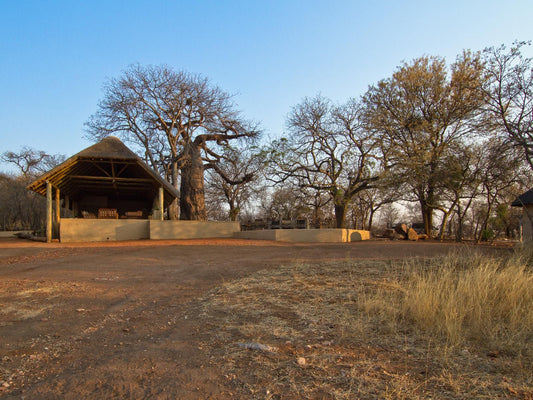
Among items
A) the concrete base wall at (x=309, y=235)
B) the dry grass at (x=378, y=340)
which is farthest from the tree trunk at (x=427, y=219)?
the dry grass at (x=378, y=340)

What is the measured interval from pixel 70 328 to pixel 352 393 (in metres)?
3.19

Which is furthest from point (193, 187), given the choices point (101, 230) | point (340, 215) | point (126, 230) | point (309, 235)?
point (340, 215)

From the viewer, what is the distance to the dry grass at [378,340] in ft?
8.52

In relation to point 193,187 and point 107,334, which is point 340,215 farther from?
point 107,334

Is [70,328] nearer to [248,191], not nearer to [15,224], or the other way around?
[248,191]

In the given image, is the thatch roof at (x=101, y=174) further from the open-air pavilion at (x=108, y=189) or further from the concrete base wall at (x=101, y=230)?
the concrete base wall at (x=101, y=230)

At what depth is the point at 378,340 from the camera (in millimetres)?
3588

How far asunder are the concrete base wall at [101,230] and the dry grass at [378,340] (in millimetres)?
13563

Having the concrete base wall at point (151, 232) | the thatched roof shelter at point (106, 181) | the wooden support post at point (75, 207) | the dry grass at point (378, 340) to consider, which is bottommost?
the dry grass at point (378, 340)

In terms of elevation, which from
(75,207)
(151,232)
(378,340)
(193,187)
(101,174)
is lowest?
(378,340)

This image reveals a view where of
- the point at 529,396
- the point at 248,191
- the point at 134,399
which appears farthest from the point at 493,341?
the point at 248,191

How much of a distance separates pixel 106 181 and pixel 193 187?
225 inches

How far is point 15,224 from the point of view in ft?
120

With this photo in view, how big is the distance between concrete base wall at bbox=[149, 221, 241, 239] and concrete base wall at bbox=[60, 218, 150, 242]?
0.74 m
